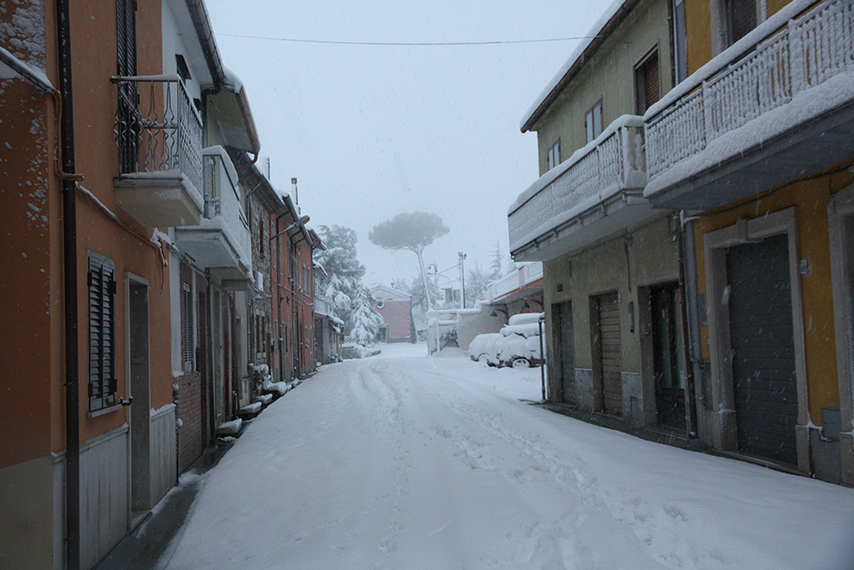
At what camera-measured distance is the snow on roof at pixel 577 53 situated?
9.89 m

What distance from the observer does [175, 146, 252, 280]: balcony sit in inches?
312

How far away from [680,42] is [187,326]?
815cm

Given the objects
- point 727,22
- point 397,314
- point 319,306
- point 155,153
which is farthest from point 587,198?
point 397,314

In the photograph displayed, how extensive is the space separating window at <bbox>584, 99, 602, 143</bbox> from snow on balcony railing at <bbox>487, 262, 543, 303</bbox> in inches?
507

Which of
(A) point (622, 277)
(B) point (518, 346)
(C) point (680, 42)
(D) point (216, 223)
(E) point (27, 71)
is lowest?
(B) point (518, 346)

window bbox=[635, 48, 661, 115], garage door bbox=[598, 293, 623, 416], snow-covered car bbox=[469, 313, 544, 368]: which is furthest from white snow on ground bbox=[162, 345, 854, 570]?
snow-covered car bbox=[469, 313, 544, 368]

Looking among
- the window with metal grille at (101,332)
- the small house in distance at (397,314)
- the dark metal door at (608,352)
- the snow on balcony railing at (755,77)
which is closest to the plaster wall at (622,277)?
the dark metal door at (608,352)

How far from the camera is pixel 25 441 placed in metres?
3.78

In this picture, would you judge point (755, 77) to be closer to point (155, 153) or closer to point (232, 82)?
point (155, 153)

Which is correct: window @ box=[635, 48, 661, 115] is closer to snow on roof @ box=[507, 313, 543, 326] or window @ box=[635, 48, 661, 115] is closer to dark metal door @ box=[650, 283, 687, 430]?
dark metal door @ box=[650, 283, 687, 430]

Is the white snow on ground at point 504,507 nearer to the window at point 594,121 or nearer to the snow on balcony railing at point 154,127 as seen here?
the snow on balcony railing at point 154,127

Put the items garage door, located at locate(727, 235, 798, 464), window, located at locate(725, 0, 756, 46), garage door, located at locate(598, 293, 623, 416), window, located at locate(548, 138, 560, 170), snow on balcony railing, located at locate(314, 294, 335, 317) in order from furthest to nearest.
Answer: snow on balcony railing, located at locate(314, 294, 335, 317) < window, located at locate(548, 138, 560, 170) < garage door, located at locate(598, 293, 623, 416) < window, located at locate(725, 0, 756, 46) < garage door, located at locate(727, 235, 798, 464)

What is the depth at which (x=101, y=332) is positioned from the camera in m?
4.96

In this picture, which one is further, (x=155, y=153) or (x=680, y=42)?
(x=680, y=42)
